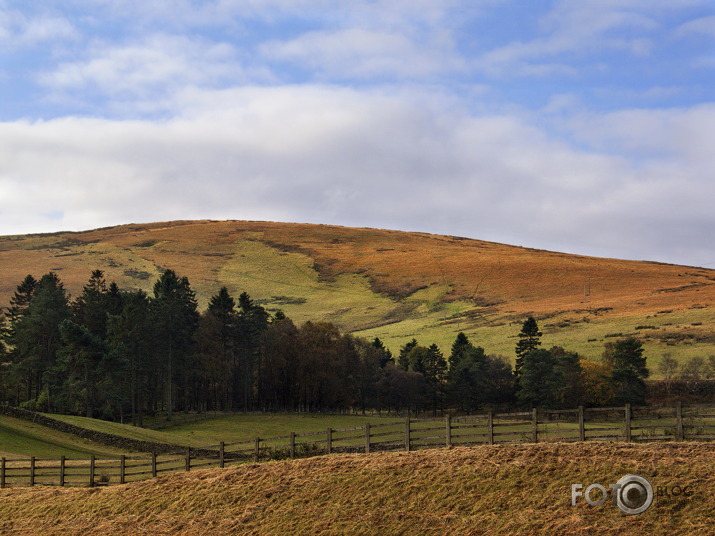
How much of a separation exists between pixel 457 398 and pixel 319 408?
18.9m

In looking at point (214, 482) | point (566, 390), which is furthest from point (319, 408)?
point (214, 482)

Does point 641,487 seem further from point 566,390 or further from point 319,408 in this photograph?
point 319,408

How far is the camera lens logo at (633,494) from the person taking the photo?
16.8 meters

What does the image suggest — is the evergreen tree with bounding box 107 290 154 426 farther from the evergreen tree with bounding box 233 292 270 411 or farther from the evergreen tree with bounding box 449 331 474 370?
the evergreen tree with bounding box 449 331 474 370

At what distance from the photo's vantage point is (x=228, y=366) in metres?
91.9

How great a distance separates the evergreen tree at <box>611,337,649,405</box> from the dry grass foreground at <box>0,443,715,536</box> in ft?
224

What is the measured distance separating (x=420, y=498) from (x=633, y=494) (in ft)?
16.8

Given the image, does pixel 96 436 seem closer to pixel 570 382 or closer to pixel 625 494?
pixel 625 494

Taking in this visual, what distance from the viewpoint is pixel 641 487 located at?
→ 1742 cm

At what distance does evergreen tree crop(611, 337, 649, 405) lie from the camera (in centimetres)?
8431

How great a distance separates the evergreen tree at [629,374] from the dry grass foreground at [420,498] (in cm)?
6826

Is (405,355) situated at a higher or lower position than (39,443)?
higher

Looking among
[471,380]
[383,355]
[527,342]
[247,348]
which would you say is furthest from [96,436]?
[527,342]

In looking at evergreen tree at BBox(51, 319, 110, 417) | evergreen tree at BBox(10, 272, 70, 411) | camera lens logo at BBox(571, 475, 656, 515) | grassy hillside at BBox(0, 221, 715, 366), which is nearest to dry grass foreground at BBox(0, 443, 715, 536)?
camera lens logo at BBox(571, 475, 656, 515)
